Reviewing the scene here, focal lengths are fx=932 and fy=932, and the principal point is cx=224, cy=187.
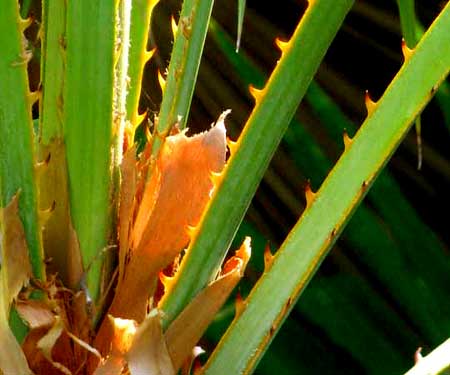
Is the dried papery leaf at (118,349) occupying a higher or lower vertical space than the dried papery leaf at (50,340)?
lower

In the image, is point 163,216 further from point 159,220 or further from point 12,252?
point 12,252

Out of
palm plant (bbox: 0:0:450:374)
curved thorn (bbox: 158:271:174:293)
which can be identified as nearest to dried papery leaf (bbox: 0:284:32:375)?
palm plant (bbox: 0:0:450:374)

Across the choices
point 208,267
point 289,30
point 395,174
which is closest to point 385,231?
point 395,174

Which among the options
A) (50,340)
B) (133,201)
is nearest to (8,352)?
(50,340)

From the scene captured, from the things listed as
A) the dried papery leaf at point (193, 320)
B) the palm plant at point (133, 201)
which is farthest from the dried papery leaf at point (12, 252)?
the dried papery leaf at point (193, 320)

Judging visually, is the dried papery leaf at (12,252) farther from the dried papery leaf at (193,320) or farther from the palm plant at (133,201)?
the dried papery leaf at (193,320)

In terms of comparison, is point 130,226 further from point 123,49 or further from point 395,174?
point 395,174
